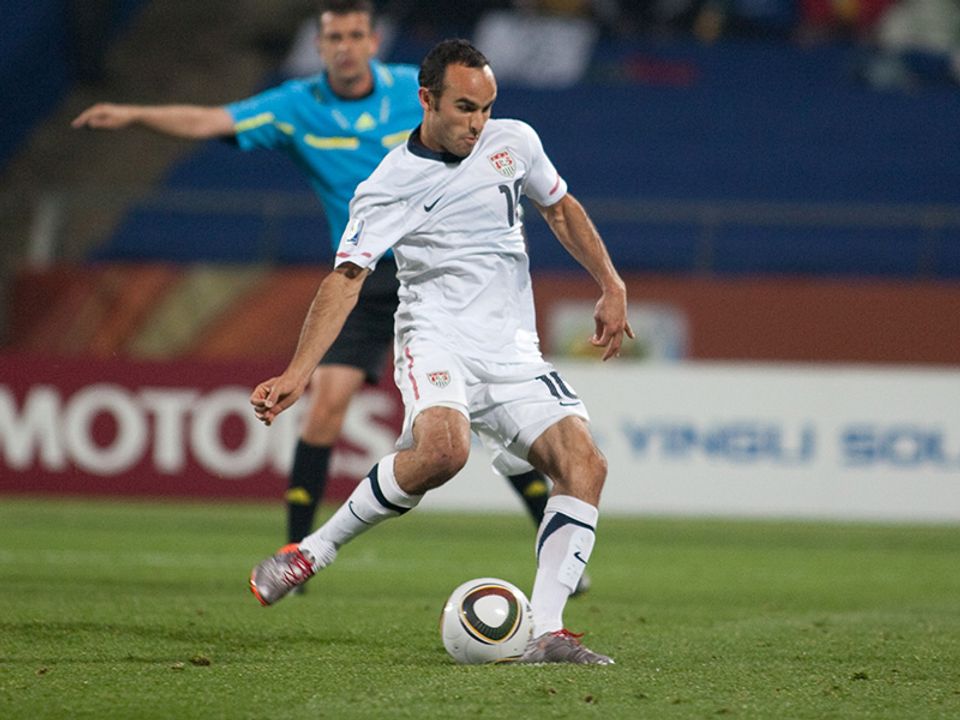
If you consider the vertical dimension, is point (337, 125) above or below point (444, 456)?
above

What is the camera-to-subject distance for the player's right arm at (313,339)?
5105 mm

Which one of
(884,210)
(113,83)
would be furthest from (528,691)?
(113,83)

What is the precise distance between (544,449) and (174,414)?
8.36 m

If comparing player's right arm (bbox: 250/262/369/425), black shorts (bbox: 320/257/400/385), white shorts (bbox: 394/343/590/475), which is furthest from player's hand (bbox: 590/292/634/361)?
black shorts (bbox: 320/257/400/385)

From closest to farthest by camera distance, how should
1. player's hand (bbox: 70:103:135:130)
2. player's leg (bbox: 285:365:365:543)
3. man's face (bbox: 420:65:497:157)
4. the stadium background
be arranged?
man's face (bbox: 420:65:497:157) < player's hand (bbox: 70:103:135:130) < player's leg (bbox: 285:365:365:543) < the stadium background

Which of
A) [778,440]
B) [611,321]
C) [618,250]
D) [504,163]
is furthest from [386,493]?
[618,250]

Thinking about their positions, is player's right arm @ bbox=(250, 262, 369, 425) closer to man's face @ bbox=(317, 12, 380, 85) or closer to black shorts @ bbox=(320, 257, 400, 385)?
black shorts @ bbox=(320, 257, 400, 385)

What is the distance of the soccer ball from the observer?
5098 mm

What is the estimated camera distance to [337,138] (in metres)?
7.53

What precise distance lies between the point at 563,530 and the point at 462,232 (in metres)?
1.08

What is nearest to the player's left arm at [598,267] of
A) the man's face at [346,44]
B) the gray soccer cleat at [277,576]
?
the gray soccer cleat at [277,576]

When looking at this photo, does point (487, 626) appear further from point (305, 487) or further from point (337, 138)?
point (337, 138)

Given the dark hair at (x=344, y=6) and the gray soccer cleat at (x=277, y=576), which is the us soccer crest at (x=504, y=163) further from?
the dark hair at (x=344, y=6)

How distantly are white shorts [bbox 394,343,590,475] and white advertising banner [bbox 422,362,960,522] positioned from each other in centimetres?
741
